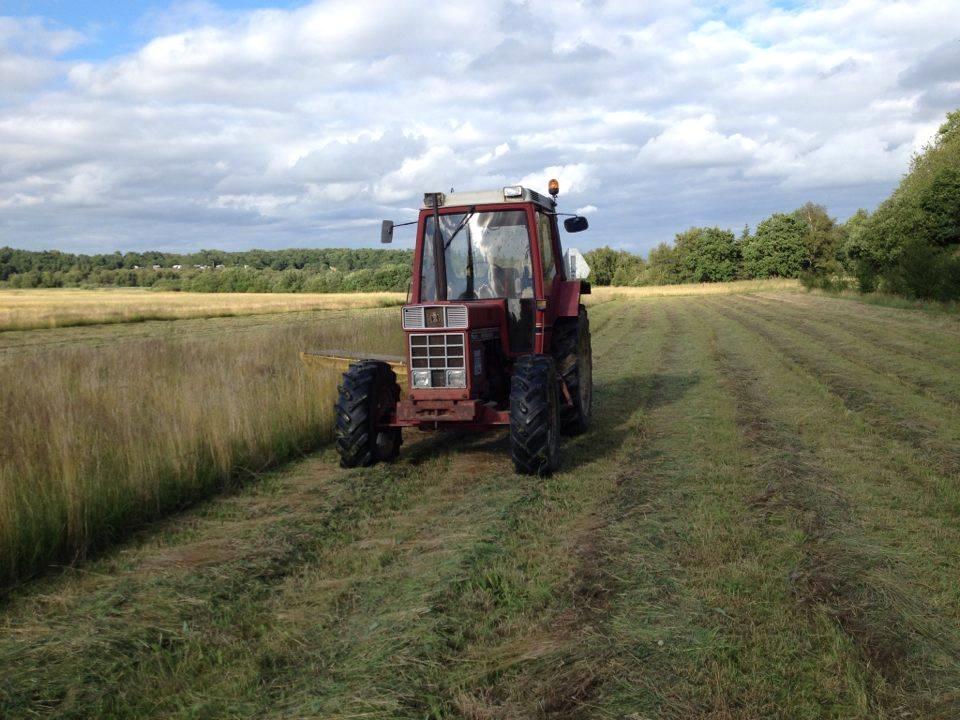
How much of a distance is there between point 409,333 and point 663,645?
3.63m

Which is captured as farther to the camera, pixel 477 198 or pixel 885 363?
pixel 885 363

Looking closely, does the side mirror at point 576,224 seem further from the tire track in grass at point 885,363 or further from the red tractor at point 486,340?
the tire track in grass at point 885,363

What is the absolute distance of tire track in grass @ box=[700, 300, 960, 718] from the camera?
2883mm

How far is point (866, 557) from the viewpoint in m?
4.14

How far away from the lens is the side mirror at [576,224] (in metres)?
7.66

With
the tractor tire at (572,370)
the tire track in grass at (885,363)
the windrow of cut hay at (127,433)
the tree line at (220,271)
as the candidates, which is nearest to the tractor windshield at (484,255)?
the tractor tire at (572,370)

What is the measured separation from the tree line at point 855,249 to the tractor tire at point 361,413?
21.1m

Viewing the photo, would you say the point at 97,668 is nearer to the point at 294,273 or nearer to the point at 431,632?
the point at 431,632

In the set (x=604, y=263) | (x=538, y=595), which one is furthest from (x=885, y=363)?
(x=604, y=263)

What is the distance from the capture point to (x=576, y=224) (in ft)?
25.2

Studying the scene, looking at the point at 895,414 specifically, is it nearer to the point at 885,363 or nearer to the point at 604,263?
the point at 885,363

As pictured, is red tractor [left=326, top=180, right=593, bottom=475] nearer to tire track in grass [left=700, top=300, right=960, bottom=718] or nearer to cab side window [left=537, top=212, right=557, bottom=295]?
cab side window [left=537, top=212, right=557, bottom=295]

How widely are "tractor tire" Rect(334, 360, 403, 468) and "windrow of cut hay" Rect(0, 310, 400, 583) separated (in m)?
0.82

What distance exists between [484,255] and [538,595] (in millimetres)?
3867
